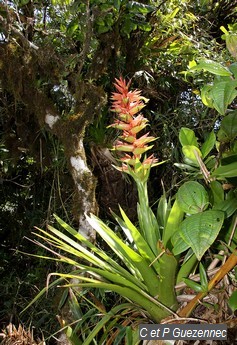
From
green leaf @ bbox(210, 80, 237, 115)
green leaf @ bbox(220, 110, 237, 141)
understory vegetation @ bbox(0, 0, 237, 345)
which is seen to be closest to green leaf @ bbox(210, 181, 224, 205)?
understory vegetation @ bbox(0, 0, 237, 345)

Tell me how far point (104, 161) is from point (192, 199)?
1207 mm

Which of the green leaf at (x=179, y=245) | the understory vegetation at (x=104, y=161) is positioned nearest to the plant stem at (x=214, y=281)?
the understory vegetation at (x=104, y=161)

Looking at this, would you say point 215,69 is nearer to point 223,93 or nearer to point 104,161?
point 223,93

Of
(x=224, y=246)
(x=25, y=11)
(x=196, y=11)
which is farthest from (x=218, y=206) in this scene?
(x=196, y=11)

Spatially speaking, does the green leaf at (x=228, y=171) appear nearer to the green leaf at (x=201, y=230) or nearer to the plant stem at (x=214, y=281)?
the green leaf at (x=201, y=230)

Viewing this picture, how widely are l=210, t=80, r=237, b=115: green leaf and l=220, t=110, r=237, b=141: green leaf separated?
16 centimetres

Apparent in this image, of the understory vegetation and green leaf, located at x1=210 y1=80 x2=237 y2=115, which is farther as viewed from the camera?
the understory vegetation

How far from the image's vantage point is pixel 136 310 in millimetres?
1101

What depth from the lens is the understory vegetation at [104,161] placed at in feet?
3.45

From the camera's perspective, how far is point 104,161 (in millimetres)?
1933

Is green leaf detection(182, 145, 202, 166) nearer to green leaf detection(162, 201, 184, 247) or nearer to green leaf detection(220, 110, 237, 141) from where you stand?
green leaf detection(220, 110, 237, 141)

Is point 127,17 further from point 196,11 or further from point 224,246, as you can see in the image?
point 224,246

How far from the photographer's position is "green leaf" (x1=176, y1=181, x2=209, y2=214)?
738mm

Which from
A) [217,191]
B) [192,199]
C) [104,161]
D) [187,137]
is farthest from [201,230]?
[104,161]
